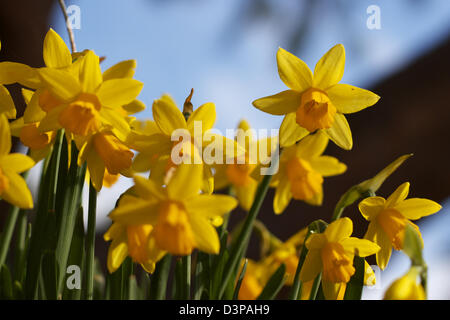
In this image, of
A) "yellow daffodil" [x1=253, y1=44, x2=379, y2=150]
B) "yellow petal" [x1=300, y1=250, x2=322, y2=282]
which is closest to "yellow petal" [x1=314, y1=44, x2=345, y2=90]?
"yellow daffodil" [x1=253, y1=44, x2=379, y2=150]

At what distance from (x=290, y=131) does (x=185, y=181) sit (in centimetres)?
27

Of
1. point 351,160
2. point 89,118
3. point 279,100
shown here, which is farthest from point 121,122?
point 351,160

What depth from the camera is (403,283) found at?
49 cm

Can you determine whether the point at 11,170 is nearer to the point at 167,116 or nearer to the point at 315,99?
the point at 167,116

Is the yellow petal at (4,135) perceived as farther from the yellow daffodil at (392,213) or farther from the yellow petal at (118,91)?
the yellow daffodil at (392,213)

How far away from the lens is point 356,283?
2.13ft

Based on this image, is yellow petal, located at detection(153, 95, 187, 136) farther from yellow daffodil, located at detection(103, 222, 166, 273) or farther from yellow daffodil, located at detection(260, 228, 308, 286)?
yellow daffodil, located at detection(260, 228, 308, 286)

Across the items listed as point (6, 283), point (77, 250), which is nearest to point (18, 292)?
point (6, 283)

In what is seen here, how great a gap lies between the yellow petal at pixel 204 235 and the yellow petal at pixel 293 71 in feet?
1.01

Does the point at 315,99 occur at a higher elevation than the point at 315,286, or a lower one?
higher

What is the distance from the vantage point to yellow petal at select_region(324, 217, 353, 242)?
0.67 meters

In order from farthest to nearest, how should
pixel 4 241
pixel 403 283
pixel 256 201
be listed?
pixel 4 241
pixel 256 201
pixel 403 283
